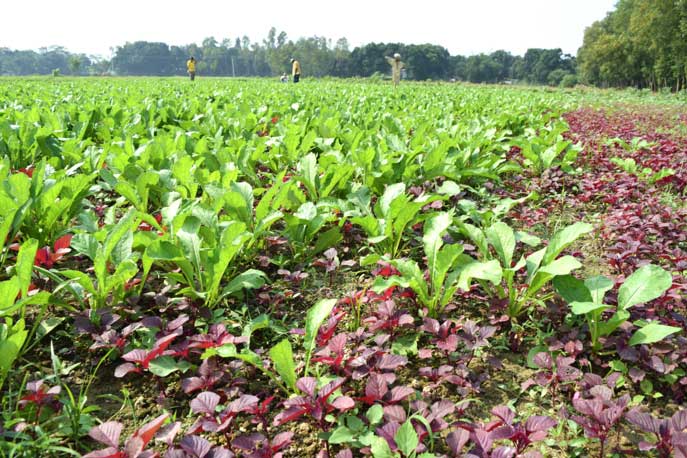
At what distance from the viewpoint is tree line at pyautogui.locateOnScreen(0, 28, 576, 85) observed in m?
97.1

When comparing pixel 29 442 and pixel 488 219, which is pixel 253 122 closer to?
pixel 488 219

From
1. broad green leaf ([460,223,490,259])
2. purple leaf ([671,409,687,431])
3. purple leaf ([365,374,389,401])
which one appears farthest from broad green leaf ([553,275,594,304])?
purple leaf ([365,374,389,401])

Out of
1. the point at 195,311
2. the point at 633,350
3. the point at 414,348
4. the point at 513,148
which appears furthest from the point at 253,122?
the point at 633,350

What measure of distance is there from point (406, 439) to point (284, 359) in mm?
447

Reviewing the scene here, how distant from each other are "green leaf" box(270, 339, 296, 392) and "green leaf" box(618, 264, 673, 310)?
4.18 ft

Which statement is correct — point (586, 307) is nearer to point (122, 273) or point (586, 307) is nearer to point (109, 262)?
point (122, 273)

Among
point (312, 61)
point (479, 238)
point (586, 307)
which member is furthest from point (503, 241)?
point (312, 61)


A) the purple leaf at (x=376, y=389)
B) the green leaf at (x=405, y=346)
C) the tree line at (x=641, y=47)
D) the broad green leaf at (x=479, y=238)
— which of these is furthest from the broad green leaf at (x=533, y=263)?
the tree line at (x=641, y=47)

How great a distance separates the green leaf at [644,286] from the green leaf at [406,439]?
1065 mm

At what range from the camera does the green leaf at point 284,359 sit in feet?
4.75

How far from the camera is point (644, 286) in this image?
5.88ft

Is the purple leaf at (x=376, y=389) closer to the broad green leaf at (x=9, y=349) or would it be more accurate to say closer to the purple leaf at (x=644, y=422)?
the purple leaf at (x=644, y=422)

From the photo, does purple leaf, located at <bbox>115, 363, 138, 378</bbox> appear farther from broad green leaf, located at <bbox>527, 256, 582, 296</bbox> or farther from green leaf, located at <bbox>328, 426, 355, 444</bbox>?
broad green leaf, located at <bbox>527, 256, 582, 296</bbox>

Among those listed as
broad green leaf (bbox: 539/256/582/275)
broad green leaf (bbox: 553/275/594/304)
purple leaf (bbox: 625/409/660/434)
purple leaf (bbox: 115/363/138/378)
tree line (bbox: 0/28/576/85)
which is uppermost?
tree line (bbox: 0/28/576/85)
